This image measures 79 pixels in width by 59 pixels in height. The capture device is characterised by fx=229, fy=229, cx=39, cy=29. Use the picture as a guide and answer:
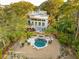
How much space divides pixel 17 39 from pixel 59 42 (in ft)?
14.8

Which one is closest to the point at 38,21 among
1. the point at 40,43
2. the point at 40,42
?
the point at 40,42

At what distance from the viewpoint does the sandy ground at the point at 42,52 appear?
20.0 metres

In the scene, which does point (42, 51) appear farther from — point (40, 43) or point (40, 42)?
point (40, 42)

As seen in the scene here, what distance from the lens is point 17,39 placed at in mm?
24656

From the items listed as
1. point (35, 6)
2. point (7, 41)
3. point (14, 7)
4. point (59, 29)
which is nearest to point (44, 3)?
point (35, 6)

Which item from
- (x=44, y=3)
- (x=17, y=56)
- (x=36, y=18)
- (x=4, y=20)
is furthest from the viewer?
(x=44, y=3)

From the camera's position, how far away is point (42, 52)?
2128 centimetres

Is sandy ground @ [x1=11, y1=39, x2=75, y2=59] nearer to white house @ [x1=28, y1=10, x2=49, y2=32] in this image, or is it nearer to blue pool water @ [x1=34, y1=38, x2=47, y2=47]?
blue pool water @ [x1=34, y1=38, x2=47, y2=47]

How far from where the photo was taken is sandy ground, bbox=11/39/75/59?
1996 centimetres

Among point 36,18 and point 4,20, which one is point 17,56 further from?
point 36,18

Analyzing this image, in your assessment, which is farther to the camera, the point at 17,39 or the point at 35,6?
the point at 35,6

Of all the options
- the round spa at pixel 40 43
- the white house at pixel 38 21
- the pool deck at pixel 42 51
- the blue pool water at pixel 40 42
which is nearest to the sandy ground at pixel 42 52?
the pool deck at pixel 42 51

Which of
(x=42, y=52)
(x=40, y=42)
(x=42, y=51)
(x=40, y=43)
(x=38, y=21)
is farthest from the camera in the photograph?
(x=38, y=21)

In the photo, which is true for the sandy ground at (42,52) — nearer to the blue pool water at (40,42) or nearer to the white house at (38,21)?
the blue pool water at (40,42)
